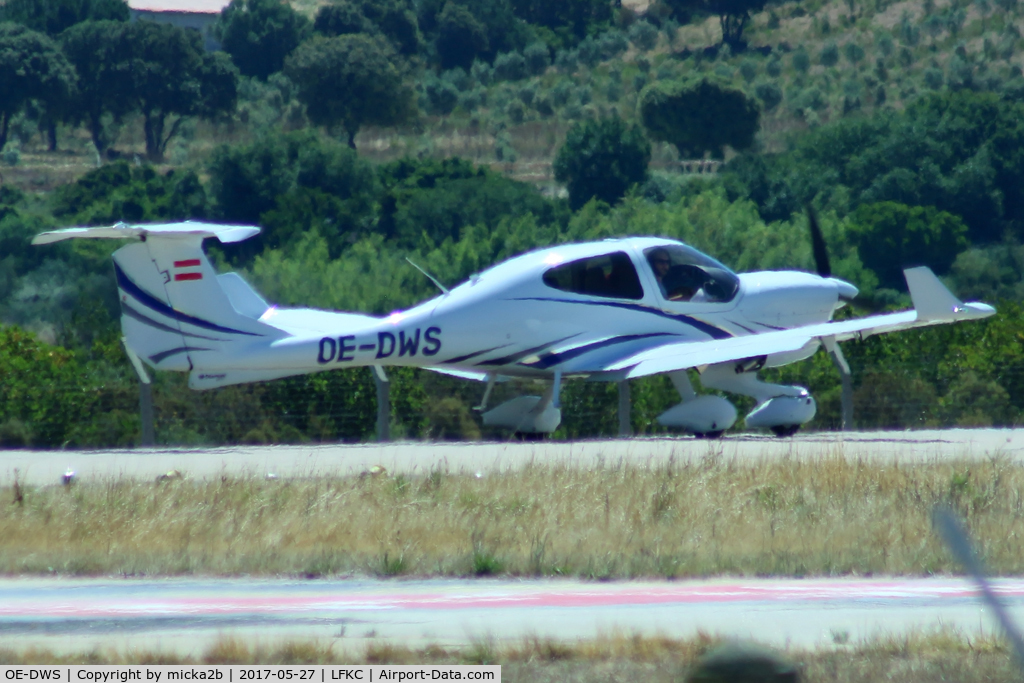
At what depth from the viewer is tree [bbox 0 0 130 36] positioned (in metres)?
105

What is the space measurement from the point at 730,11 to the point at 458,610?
109 meters

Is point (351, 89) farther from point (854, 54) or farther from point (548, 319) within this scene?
point (548, 319)

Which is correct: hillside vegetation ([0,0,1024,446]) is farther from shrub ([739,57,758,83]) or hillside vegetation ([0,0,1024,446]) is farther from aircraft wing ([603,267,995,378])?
aircraft wing ([603,267,995,378])

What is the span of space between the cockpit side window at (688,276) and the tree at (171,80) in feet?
Result: 241

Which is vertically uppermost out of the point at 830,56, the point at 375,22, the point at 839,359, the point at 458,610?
the point at 458,610

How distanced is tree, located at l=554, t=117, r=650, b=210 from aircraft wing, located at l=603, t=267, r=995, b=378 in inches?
1933

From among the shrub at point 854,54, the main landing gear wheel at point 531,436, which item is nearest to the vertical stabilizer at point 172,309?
the main landing gear wheel at point 531,436

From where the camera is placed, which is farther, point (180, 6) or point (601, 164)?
point (180, 6)

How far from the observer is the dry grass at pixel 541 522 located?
32.9ft

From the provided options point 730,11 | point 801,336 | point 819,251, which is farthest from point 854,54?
point 801,336

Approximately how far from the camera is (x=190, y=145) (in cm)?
9019

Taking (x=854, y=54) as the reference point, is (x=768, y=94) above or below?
below

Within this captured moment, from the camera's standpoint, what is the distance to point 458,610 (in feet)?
28.3

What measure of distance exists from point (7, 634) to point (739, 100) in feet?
255
